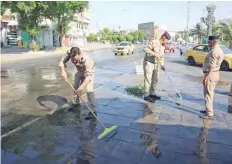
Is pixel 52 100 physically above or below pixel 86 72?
below

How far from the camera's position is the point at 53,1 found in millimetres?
24078

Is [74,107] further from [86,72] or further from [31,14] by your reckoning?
[31,14]

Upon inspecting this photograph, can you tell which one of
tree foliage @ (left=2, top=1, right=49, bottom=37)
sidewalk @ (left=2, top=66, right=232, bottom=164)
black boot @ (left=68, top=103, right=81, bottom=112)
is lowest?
sidewalk @ (left=2, top=66, right=232, bottom=164)

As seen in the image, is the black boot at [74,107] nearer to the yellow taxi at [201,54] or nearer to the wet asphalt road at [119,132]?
the wet asphalt road at [119,132]

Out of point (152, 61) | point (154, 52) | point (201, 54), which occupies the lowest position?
point (201, 54)

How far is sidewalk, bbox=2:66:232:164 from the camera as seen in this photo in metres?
3.43

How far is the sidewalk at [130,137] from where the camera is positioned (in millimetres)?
3428

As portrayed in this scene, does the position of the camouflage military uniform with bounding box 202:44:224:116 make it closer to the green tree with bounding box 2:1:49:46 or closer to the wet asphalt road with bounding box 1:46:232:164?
the wet asphalt road with bounding box 1:46:232:164

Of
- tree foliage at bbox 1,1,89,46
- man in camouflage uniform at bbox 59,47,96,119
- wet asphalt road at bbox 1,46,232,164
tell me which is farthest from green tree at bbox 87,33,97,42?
man in camouflage uniform at bbox 59,47,96,119

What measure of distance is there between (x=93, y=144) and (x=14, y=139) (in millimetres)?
1326

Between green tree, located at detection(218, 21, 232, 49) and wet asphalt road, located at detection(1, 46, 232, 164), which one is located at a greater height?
green tree, located at detection(218, 21, 232, 49)

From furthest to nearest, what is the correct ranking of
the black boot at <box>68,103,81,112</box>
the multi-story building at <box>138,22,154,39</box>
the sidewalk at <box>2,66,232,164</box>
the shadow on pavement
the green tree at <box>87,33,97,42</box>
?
the green tree at <box>87,33,97,42</box> < the multi-story building at <box>138,22,154,39</box> < the shadow on pavement < the black boot at <box>68,103,81,112</box> < the sidewalk at <box>2,66,232,164</box>

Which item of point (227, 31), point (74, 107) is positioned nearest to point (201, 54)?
point (74, 107)

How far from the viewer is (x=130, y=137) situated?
4.11 metres
